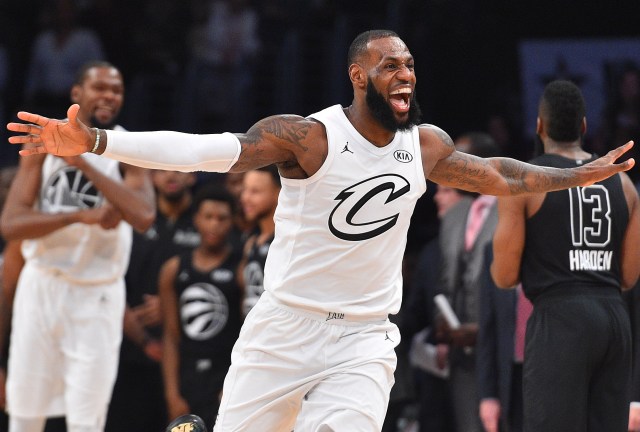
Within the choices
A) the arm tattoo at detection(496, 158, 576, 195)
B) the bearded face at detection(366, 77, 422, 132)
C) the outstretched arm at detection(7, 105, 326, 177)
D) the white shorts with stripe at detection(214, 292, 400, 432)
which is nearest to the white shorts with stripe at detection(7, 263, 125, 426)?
the white shorts with stripe at detection(214, 292, 400, 432)

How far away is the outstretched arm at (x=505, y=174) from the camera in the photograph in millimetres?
5223

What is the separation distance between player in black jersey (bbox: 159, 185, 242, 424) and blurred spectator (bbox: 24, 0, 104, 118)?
3.95m

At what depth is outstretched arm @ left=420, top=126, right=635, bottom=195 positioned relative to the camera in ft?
17.1

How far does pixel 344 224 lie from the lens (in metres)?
4.83

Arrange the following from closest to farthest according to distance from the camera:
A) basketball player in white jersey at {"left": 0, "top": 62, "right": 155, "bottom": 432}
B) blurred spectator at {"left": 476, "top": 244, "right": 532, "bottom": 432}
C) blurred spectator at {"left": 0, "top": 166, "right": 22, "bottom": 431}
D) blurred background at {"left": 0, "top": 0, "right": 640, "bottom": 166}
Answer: blurred spectator at {"left": 476, "top": 244, "right": 532, "bottom": 432} < basketball player in white jersey at {"left": 0, "top": 62, "right": 155, "bottom": 432} < blurred spectator at {"left": 0, "top": 166, "right": 22, "bottom": 431} < blurred background at {"left": 0, "top": 0, "right": 640, "bottom": 166}

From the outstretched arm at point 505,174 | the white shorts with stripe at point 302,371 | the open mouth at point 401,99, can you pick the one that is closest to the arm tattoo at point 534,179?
the outstretched arm at point 505,174

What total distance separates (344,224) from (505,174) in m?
0.90

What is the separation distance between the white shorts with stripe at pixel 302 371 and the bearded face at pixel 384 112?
0.81m

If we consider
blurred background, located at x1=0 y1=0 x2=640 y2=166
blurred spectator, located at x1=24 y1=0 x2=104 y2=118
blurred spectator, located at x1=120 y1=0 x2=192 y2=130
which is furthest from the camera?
blurred spectator, located at x1=120 y1=0 x2=192 y2=130

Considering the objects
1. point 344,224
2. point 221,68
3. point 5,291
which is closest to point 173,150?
point 344,224

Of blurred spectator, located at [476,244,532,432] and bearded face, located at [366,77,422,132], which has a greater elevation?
bearded face, located at [366,77,422,132]

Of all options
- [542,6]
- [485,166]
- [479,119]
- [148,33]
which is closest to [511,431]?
[485,166]

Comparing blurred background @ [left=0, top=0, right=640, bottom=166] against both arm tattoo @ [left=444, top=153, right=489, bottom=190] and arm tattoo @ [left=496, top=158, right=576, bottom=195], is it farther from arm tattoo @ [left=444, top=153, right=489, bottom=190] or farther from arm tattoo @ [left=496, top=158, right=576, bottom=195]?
arm tattoo @ [left=444, top=153, right=489, bottom=190]

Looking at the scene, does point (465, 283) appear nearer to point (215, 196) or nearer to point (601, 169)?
point (215, 196)
